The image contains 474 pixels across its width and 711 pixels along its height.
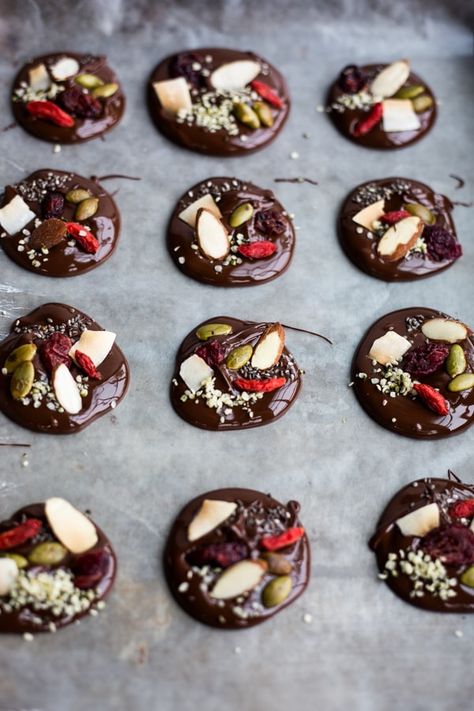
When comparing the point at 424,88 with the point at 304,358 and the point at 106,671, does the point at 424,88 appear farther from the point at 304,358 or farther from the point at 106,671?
the point at 106,671

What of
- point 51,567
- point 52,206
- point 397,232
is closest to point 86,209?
point 52,206

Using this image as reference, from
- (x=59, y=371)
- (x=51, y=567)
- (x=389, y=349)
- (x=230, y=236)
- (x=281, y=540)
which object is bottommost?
(x=51, y=567)

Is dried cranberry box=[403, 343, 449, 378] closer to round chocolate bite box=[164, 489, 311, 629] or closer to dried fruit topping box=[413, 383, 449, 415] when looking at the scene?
dried fruit topping box=[413, 383, 449, 415]

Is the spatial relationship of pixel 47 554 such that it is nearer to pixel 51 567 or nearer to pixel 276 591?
pixel 51 567

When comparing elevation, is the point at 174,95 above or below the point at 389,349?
above

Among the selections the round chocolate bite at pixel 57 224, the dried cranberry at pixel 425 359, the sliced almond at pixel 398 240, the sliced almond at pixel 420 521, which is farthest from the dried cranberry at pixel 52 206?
the sliced almond at pixel 420 521

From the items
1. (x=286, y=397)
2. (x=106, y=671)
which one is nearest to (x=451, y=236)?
(x=286, y=397)
